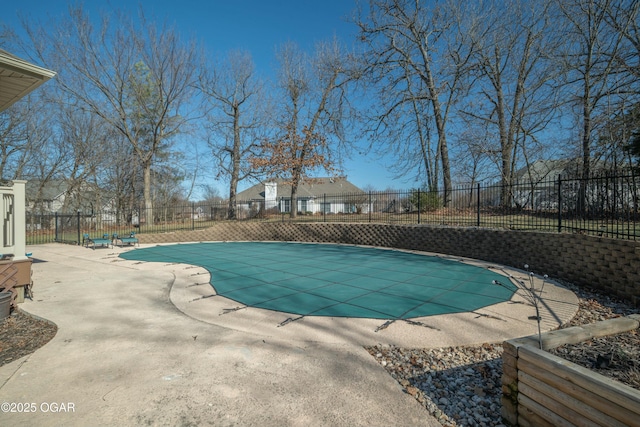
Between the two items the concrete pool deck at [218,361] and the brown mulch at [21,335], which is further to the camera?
the brown mulch at [21,335]

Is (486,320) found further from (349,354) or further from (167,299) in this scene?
(167,299)

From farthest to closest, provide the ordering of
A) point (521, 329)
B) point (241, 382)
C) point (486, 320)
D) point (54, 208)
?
point (54, 208)
point (486, 320)
point (521, 329)
point (241, 382)

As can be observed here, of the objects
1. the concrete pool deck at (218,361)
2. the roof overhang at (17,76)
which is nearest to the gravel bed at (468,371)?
the concrete pool deck at (218,361)

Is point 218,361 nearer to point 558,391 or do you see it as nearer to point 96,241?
point 558,391

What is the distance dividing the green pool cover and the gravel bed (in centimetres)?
120

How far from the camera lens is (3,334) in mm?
3961

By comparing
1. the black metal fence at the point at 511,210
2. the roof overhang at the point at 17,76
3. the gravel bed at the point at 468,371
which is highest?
the roof overhang at the point at 17,76

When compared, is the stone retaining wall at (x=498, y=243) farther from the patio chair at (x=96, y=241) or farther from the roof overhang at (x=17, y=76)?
the roof overhang at (x=17, y=76)

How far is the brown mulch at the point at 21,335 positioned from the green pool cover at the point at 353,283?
8.55ft

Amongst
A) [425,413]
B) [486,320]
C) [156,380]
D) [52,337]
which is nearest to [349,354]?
[425,413]

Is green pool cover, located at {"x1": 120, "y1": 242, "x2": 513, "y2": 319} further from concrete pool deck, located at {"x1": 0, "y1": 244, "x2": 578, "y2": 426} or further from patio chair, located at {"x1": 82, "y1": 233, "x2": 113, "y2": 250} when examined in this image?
patio chair, located at {"x1": 82, "y1": 233, "x2": 113, "y2": 250}

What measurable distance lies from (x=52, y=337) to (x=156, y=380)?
212cm

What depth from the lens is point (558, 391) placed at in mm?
2041

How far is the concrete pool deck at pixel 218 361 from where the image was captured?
2451 millimetres
